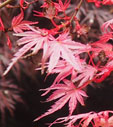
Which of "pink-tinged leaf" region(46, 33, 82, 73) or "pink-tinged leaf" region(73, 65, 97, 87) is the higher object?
"pink-tinged leaf" region(46, 33, 82, 73)

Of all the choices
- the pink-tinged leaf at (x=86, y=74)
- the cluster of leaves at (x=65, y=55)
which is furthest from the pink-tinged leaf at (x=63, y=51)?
the pink-tinged leaf at (x=86, y=74)

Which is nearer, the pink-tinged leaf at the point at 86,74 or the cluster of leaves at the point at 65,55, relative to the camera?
the cluster of leaves at the point at 65,55

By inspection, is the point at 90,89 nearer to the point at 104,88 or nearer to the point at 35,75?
the point at 104,88

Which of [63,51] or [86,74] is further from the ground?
Result: [63,51]

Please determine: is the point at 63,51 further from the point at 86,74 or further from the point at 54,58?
the point at 86,74

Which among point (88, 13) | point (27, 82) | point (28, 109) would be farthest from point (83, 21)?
point (28, 109)

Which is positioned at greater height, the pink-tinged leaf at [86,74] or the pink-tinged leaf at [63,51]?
the pink-tinged leaf at [63,51]

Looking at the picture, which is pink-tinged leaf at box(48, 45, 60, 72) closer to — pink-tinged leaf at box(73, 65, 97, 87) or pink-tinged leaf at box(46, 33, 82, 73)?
pink-tinged leaf at box(46, 33, 82, 73)

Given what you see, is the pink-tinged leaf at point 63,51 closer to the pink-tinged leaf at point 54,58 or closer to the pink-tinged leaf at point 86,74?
the pink-tinged leaf at point 54,58

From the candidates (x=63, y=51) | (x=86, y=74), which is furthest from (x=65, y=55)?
(x=86, y=74)

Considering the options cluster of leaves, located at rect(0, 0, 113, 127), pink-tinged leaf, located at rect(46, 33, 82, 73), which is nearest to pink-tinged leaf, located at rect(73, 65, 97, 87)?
cluster of leaves, located at rect(0, 0, 113, 127)

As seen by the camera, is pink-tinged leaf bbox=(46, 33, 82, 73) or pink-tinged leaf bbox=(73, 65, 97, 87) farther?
pink-tinged leaf bbox=(73, 65, 97, 87)

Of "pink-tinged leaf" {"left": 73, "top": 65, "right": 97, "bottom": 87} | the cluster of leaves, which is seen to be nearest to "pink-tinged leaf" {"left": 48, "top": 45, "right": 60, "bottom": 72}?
the cluster of leaves
